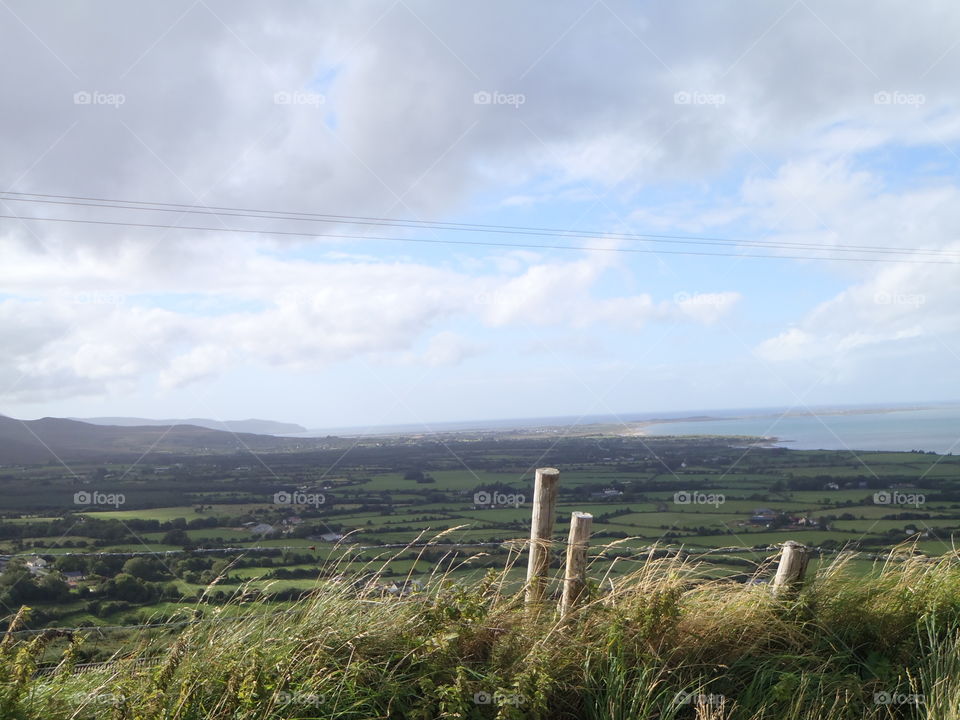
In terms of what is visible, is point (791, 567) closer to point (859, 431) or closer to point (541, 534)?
point (541, 534)

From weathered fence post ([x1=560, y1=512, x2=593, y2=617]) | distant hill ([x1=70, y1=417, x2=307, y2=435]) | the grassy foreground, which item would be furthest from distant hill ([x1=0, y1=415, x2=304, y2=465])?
weathered fence post ([x1=560, y1=512, x2=593, y2=617])

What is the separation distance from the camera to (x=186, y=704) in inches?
107

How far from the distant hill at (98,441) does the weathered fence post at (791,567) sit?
1910 inches

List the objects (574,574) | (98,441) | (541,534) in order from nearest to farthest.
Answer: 1. (574,574)
2. (541,534)
3. (98,441)

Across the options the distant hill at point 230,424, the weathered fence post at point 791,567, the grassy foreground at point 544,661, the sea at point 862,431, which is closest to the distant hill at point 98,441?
the distant hill at point 230,424

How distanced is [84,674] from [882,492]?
28.6 meters

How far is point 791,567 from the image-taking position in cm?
410

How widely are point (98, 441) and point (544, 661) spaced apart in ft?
196

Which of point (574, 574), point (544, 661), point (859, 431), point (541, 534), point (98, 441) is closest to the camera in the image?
point (544, 661)

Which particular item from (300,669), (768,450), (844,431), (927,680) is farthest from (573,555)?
(844,431)

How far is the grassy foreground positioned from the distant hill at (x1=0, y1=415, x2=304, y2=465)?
47417mm

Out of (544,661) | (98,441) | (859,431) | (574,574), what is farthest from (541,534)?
(859,431)

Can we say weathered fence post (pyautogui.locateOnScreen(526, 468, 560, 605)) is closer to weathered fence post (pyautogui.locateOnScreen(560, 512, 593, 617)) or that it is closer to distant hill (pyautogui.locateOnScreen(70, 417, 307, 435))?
weathered fence post (pyautogui.locateOnScreen(560, 512, 593, 617))

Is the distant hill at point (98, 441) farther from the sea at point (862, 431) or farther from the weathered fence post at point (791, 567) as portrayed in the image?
the weathered fence post at point (791, 567)
